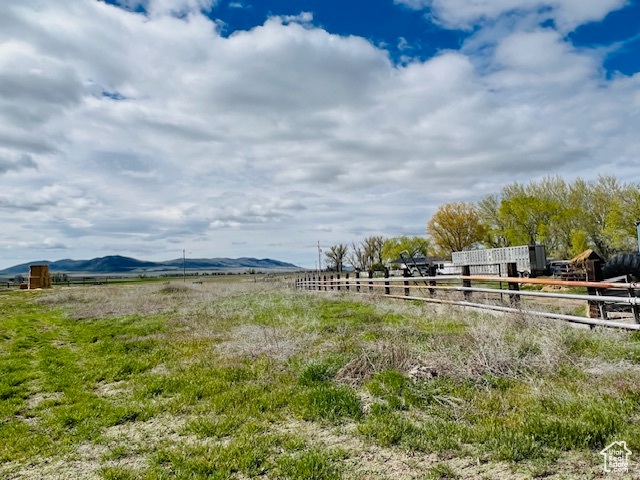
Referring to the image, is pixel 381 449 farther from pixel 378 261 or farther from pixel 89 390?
pixel 378 261

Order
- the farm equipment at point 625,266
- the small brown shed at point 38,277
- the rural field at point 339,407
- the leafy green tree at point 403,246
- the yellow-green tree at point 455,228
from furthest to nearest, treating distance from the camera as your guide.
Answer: the leafy green tree at point 403,246 → the yellow-green tree at point 455,228 → the small brown shed at point 38,277 → the farm equipment at point 625,266 → the rural field at point 339,407

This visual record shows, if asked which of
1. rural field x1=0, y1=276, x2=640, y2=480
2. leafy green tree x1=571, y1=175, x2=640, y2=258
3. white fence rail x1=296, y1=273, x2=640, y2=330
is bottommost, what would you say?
rural field x1=0, y1=276, x2=640, y2=480

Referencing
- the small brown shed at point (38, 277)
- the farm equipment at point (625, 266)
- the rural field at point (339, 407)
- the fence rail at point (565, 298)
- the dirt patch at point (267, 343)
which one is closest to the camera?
the rural field at point (339, 407)

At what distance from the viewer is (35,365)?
28.9ft

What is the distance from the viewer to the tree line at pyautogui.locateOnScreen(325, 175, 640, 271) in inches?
1729

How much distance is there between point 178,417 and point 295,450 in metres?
1.91

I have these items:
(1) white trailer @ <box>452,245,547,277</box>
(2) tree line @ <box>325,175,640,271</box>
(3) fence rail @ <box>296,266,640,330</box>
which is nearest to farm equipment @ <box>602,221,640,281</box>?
(3) fence rail @ <box>296,266,640,330</box>

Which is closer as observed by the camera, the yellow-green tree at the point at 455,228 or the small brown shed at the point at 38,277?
the small brown shed at the point at 38,277

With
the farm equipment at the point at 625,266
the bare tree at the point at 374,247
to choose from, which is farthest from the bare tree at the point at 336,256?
the farm equipment at the point at 625,266

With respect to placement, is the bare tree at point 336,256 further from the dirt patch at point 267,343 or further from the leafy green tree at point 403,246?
the dirt patch at point 267,343

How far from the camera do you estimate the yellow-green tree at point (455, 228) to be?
64.1 m

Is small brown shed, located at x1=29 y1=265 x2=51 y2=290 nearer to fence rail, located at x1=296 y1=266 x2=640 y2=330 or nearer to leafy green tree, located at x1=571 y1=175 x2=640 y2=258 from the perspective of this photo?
fence rail, located at x1=296 y1=266 x2=640 y2=330

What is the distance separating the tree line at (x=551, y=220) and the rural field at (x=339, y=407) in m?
44.7

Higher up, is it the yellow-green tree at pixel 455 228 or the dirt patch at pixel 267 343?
the yellow-green tree at pixel 455 228
